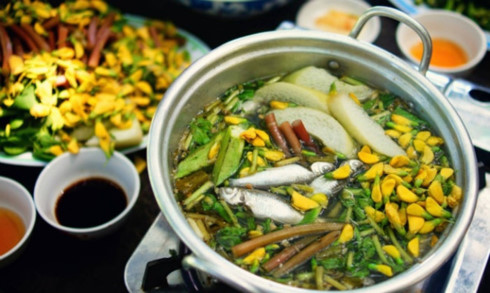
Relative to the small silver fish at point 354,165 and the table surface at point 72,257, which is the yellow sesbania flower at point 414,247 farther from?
the table surface at point 72,257

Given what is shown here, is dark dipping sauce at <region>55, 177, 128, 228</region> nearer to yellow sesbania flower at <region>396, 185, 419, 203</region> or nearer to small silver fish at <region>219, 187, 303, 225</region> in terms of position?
small silver fish at <region>219, 187, 303, 225</region>

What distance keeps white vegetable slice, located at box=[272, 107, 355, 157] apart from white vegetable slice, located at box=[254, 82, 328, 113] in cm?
5

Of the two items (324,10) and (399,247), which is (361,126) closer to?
(399,247)

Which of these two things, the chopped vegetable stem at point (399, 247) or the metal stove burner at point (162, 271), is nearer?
the chopped vegetable stem at point (399, 247)

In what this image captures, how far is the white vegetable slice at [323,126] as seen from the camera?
190 cm

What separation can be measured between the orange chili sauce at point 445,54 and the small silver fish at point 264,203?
5.90ft

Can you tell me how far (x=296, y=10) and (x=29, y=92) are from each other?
1.94m

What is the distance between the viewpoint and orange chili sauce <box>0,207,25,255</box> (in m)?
2.11

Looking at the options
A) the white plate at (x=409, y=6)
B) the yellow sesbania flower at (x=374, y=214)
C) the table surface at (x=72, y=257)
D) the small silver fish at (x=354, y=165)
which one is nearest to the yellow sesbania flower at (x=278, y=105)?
the small silver fish at (x=354, y=165)

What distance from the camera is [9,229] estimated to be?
85.9 inches

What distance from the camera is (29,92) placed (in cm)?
232

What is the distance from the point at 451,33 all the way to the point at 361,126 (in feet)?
5.38

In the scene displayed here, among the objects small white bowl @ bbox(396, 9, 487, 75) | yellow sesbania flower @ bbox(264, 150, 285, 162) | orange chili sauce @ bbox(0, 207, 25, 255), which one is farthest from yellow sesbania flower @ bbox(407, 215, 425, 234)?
orange chili sauce @ bbox(0, 207, 25, 255)

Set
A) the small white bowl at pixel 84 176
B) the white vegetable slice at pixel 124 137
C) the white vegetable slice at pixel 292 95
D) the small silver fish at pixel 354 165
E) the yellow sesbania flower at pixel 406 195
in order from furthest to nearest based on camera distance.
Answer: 1. the white vegetable slice at pixel 124 137
2. the small white bowl at pixel 84 176
3. the white vegetable slice at pixel 292 95
4. the small silver fish at pixel 354 165
5. the yellow sesbania flower at pixel 406 195
